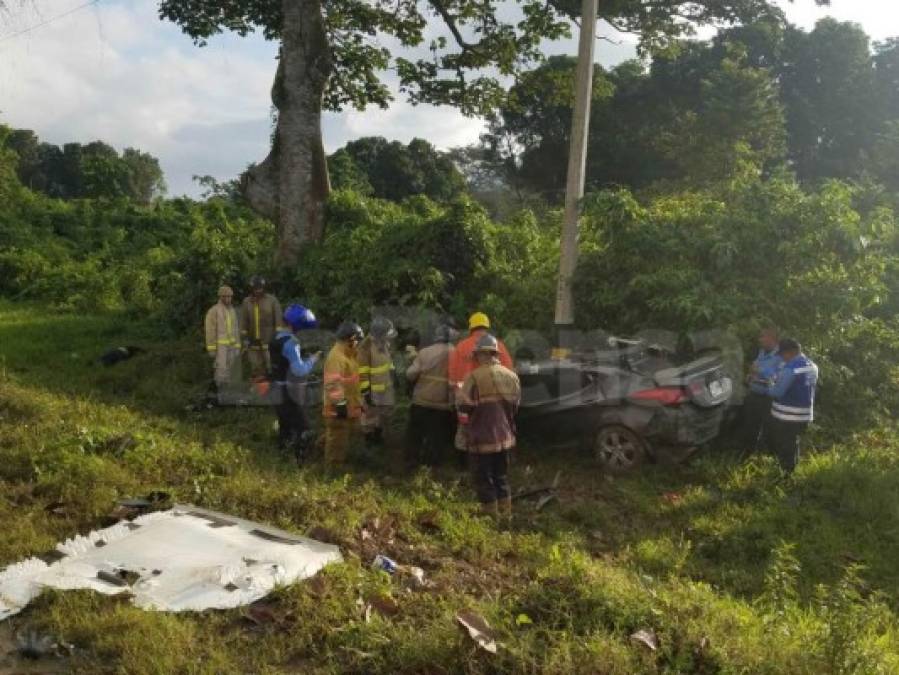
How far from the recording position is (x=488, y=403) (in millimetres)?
5867

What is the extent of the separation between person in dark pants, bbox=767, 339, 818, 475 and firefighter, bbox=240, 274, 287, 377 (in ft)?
20.8

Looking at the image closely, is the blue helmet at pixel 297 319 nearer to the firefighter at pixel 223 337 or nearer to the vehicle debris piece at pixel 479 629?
the firefighter at pixel 223 337

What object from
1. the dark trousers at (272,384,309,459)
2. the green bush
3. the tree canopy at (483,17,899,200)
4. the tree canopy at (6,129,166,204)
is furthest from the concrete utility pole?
the tree canopy at (6,129,166,204)

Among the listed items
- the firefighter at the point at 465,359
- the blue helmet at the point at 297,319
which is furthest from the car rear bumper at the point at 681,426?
the blue helmet at the point at 297,319

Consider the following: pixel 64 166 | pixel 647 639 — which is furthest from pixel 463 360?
pixel 64 166

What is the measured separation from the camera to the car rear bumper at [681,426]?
268 inches

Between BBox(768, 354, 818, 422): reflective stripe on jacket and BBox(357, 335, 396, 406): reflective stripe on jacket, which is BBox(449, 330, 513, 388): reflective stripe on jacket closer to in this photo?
BBox(357, 335, 396, 406): reflective stripe on jacket

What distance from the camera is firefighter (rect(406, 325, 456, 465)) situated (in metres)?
7.04

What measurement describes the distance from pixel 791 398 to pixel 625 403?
5.10 ft

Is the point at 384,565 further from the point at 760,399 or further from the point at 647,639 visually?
the point at 760,399

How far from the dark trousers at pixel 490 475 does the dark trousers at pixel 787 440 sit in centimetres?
284

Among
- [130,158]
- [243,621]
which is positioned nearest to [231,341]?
[243,621]

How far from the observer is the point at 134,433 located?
6934mm

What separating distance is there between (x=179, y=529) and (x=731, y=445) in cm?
563
